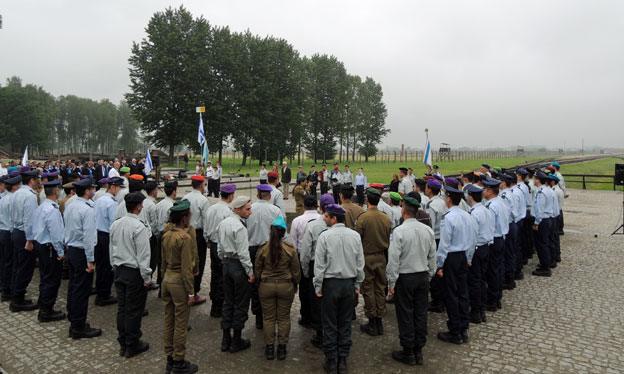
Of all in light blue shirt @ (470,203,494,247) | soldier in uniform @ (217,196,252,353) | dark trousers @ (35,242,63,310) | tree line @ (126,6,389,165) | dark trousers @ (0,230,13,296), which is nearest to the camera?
soldier in uniform @ (217,196,252,353)

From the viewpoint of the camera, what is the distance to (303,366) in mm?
5387

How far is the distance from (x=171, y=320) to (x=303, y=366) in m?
1.90

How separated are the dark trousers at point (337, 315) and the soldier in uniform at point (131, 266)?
8.28 ft

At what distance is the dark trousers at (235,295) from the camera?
572cm

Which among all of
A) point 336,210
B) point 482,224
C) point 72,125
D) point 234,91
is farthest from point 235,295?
point 72,125

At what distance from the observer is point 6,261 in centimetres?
794

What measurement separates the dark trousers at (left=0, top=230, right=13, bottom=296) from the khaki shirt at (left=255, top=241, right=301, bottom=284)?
5.74 meters

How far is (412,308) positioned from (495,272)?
2.78 meters

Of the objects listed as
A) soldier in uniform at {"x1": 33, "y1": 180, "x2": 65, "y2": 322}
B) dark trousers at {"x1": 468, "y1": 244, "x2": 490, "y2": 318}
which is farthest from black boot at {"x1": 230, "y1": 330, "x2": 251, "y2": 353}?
dark trousers at {"x1": 468, "y1": 244, "x2": 490, "y2": 318}

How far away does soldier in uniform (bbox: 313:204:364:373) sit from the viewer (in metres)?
5.18

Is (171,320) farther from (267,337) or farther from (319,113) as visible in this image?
(319,113)

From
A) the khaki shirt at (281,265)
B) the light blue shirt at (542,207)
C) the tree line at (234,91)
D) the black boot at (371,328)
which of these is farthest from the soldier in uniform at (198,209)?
the tree line at (234,91)

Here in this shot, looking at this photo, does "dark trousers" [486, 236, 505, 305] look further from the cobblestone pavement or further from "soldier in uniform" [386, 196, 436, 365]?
"soldier in uniform" [386, 196, 436, 365]

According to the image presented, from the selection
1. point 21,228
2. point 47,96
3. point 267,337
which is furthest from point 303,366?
point 47,96
